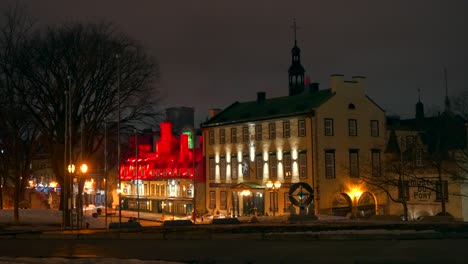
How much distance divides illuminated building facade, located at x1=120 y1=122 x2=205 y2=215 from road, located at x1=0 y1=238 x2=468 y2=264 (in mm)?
47956

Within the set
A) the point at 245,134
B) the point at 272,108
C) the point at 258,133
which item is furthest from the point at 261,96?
the point at 258,133

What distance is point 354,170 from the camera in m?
68.9

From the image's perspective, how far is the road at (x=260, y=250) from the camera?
811 inches

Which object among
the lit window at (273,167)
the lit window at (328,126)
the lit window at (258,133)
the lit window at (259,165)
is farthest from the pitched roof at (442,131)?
the lit window at (259,165)

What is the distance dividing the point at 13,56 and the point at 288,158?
2952cm

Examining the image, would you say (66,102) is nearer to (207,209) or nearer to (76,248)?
(76,248)

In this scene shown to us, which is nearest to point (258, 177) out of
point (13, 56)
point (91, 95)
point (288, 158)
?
point (288, 158)

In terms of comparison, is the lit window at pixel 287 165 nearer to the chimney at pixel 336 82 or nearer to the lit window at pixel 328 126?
the lit window at pixel 328 126

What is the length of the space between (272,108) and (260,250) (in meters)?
50.8

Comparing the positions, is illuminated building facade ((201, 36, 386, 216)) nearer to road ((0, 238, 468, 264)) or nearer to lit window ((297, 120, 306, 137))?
lit window ((297, 120, 306, 137))

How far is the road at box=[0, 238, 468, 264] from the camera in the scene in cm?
2059

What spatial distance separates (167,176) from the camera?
88.9 m

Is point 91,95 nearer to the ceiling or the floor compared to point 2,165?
nearer to the ceiling

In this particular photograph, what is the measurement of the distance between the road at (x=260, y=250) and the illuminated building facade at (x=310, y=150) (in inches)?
1498
